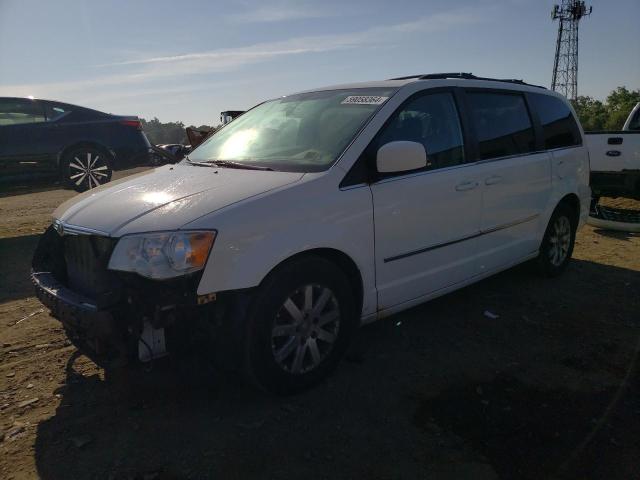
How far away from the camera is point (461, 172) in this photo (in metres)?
3.70

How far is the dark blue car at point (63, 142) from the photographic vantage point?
25.3ft

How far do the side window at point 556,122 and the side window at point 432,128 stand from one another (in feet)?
4.61

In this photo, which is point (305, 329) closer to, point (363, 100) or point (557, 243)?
point (363, 100)

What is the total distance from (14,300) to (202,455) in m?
3.09

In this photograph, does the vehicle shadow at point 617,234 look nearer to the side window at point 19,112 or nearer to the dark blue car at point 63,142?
the dark blue car at point 63,142

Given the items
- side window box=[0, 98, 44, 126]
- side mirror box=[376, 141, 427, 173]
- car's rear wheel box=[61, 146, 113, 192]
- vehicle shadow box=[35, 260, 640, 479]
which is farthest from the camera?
car's rear wheel box=[61, 146, 113, 192]

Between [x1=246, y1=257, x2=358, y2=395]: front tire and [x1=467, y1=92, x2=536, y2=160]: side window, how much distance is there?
1.80 m

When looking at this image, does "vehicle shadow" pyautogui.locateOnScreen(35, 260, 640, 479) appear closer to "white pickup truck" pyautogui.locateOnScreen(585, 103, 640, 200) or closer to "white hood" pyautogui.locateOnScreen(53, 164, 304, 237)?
"white hood" pyautogui.locateOnScreen(53, 164, 304, 237)

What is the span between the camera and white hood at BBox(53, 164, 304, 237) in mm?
2586

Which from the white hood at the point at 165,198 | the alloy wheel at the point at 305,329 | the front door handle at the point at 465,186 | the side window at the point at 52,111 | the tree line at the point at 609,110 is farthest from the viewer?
the tree line at the point at 609,110

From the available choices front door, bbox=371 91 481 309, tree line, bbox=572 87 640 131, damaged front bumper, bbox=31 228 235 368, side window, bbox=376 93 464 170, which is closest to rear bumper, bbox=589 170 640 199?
front door, bbox=371 91 481 309

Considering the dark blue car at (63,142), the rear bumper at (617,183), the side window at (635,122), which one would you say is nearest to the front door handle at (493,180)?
the rear bumper at (617,183)

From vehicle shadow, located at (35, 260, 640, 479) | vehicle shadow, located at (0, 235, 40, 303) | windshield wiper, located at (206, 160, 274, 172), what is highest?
windshield wiper, located at (206, 160, 274, 172)

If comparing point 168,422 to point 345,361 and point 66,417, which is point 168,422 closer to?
point 66,417
